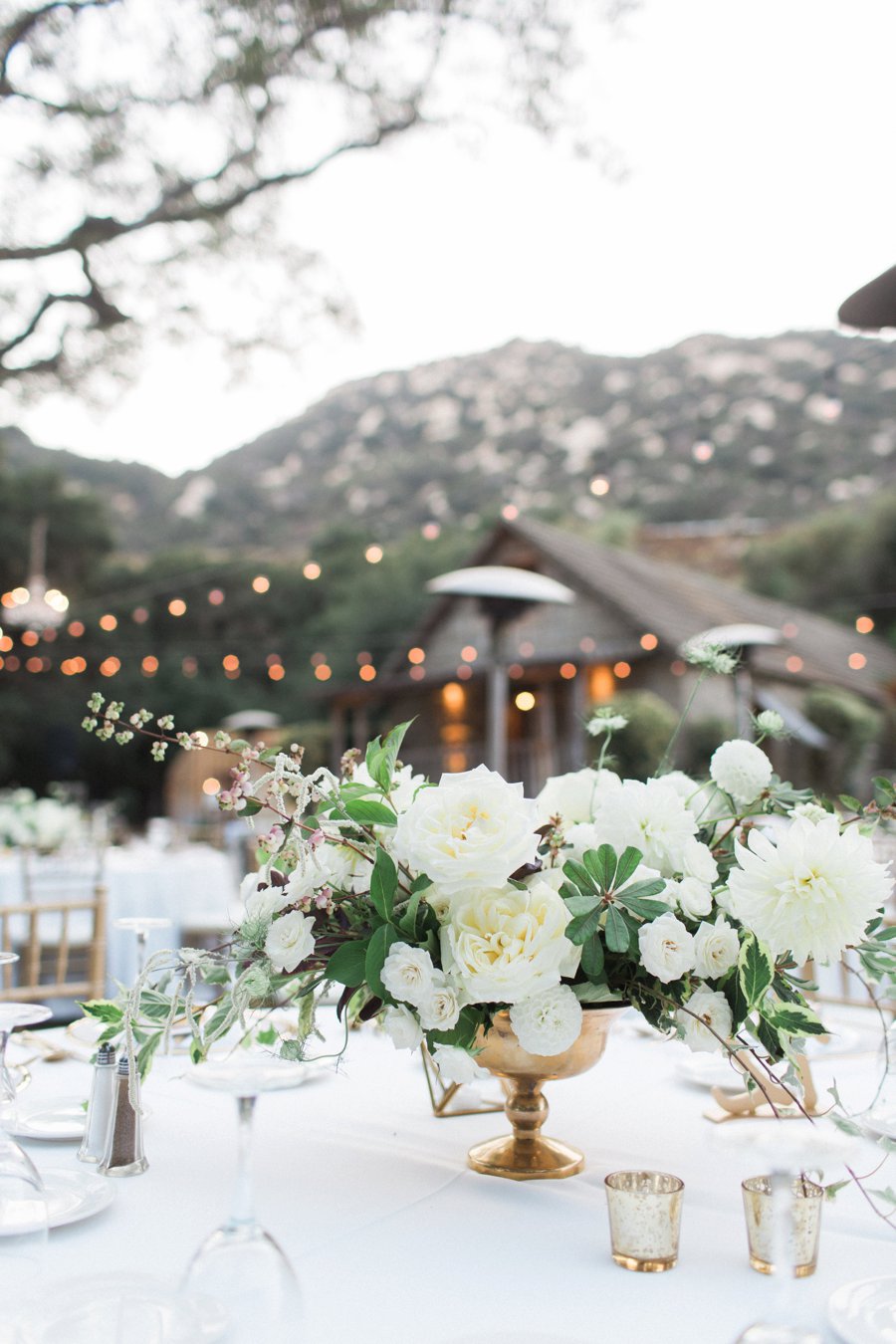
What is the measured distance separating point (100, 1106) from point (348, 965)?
415mm

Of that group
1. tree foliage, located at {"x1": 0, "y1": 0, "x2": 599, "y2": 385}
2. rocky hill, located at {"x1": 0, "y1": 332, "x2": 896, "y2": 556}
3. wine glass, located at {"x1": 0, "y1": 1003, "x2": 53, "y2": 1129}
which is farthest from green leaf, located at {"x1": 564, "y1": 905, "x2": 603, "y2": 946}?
rocky hill, located at {"x1": 0, "y1": 332, "x2": 896, "y2": 556}

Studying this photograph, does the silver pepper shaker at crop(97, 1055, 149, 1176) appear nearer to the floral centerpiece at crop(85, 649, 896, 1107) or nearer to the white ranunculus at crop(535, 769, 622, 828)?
the floral centerpiece at crop(85, 649, 896, 1107)

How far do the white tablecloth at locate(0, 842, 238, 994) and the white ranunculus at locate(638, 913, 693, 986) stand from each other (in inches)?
159

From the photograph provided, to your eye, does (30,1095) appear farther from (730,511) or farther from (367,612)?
(730,511)

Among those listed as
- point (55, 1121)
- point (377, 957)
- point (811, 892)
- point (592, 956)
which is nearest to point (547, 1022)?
point (592, 956)

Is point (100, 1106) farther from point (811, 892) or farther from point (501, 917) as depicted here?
point (811, 892)

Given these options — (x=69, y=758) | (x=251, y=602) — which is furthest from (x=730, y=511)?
(x=69, y=758)

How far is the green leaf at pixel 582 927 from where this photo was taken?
3.41ft

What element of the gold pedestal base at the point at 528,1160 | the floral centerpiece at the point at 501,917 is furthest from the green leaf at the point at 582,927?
the gold pedestal base at the point at 528,1160

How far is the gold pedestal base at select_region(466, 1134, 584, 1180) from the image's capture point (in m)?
1.21

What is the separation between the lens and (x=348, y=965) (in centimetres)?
107

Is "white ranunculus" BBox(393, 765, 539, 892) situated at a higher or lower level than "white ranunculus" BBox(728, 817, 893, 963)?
higher

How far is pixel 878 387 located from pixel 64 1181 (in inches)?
1061

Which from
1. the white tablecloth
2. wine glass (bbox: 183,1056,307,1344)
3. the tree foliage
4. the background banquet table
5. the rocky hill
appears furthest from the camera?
the rocky hill
